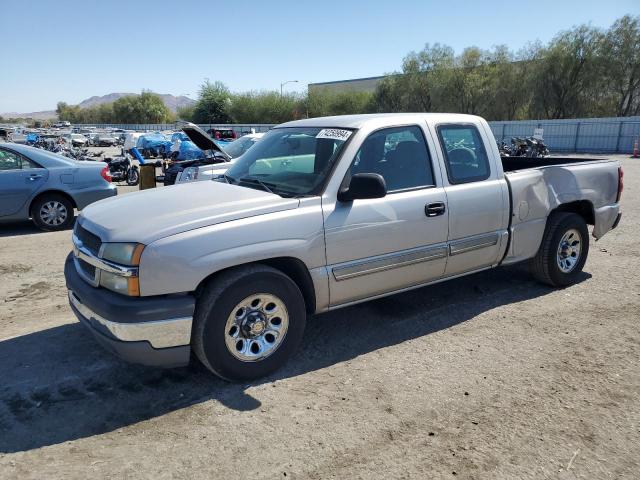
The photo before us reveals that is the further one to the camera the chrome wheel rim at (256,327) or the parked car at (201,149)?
the parked car at (201,149)

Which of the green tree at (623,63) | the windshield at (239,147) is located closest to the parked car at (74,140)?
the windshield at (239,147)

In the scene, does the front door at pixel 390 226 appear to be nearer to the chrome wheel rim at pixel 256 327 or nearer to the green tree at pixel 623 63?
Result: the chrome wheel rim at pixel 256 327

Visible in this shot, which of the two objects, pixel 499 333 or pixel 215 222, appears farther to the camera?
pixel 499 333

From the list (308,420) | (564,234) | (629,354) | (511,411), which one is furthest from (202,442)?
(564,234)

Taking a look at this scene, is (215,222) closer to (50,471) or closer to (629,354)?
(50,471)

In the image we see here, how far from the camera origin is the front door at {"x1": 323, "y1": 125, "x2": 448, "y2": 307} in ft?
12.6

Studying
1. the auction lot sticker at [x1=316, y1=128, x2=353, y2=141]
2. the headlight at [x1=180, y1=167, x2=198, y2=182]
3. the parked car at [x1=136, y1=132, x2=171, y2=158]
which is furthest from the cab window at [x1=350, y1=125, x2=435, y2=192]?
the parked car at [x1=136, y1=132, x2=171, y2=158]

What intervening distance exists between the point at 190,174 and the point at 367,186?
6297 mm

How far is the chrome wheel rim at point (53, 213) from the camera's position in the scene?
8740 millimetres

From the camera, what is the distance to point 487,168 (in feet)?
15.6

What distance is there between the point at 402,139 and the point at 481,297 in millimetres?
2038

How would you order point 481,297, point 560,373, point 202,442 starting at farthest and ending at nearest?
point 481,297
point 560,373
point 202,442

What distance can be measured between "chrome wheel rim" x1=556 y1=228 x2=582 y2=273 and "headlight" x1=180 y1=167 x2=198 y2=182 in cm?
618

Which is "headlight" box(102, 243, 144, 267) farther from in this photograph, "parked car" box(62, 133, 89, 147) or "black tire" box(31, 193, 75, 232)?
"parked car" box(62, 133, 89, 147)
